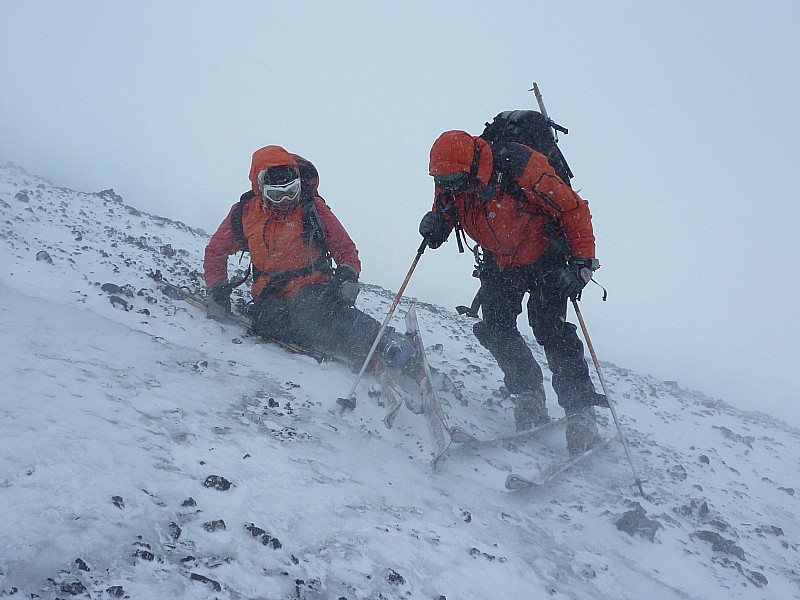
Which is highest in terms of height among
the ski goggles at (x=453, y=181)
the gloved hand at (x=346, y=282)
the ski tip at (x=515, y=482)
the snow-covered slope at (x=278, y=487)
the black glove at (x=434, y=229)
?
the ski goggles at (x=453, y=181)

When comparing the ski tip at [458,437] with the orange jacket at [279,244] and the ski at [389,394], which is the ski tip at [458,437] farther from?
the orange jacket at [279,244]

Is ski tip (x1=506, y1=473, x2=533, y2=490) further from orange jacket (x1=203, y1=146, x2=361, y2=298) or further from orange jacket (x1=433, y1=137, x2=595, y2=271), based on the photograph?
orange jacket (x1=203, y1=146, x2=361, y2=298)

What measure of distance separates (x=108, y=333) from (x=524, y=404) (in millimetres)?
3847

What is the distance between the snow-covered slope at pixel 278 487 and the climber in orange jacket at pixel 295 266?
344mm

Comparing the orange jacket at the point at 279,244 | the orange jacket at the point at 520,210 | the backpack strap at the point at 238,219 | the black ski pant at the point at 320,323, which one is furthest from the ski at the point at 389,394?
the backpack strap at the point at 238,219

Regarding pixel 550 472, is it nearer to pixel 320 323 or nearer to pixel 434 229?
pixel 434 229

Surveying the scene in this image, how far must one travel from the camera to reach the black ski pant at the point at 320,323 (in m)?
5.39

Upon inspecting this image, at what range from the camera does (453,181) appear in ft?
13.1

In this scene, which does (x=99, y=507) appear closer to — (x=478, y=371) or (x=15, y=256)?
(x=15, y=256)

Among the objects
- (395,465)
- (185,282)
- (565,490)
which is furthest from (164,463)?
(185,282)

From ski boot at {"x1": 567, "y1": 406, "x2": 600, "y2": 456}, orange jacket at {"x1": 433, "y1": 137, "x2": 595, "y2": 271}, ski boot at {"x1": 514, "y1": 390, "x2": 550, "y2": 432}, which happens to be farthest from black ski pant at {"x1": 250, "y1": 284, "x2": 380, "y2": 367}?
ski boot at {"x1": 567, "y1": 406, "x2": 600, "y2": 456}

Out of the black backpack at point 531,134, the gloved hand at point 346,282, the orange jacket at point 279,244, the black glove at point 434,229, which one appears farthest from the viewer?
the orange jacket at point 279,244

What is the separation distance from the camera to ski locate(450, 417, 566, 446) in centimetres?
381

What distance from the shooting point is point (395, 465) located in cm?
355
